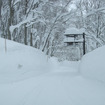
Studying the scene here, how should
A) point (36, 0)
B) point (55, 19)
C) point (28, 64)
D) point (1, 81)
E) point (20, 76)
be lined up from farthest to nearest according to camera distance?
point (55, 19) → point (36, 0) → point (28, 64) → point (20, 76) → point (1, 81)

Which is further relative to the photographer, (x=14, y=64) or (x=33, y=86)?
(x=14, y=64)

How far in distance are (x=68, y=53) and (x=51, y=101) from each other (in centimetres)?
2404

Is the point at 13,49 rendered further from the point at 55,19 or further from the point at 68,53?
the point at 68,53

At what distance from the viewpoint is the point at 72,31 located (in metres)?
14.9

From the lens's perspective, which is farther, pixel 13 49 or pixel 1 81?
pixel 13 49

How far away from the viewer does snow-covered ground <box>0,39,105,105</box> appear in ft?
14.4

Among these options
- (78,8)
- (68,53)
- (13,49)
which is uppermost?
(78,8)

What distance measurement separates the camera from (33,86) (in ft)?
21.0

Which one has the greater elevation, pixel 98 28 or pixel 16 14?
pixel 16 14

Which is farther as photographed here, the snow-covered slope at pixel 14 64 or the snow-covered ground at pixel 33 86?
the snow-covered slope at pixel 14 64

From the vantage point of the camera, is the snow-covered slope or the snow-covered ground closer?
the snow-covered ground

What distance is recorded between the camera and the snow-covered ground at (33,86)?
14.4 feet

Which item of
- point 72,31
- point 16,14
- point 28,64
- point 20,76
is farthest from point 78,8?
point 20,76

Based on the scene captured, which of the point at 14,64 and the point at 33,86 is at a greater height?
the point at 14,64
